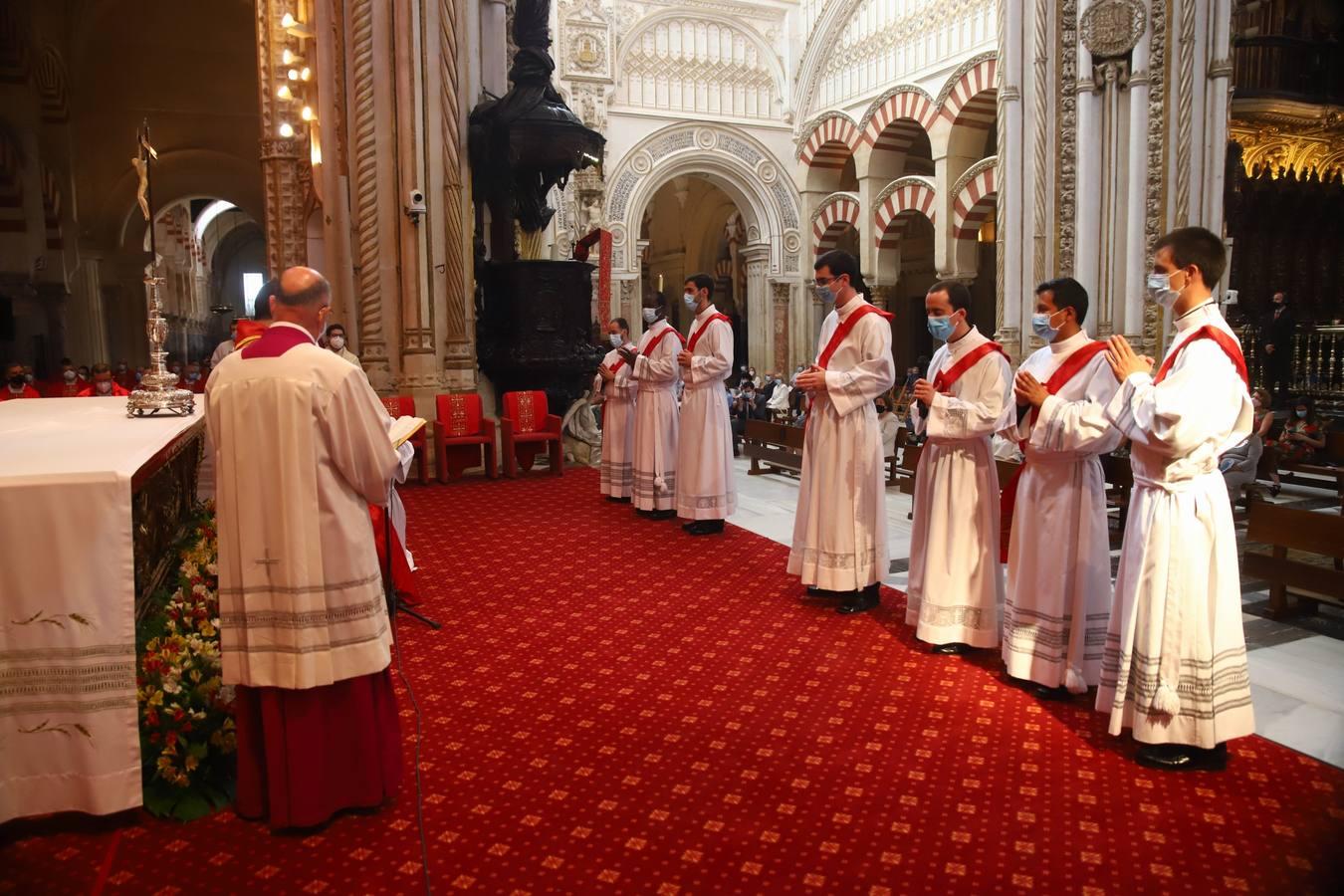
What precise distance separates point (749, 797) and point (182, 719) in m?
1.74

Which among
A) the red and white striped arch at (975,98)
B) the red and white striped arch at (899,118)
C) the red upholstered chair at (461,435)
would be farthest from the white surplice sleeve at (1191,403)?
the red and white striped arch at (899,118)

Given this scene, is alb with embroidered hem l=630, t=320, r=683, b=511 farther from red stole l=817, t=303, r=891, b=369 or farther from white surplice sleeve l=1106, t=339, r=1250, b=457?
white surplice sleeve l=1106, t=339, r=1250, b=457

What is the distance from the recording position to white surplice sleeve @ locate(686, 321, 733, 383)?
21.0 ft

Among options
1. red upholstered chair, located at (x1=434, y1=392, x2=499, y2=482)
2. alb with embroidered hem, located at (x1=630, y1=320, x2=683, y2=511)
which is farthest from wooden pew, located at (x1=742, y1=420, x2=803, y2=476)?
red upholstered chair, located at (x1=434, y1=392, x2=499, y2=482)

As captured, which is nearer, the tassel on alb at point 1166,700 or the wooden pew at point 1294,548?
the tassel on alb at point 1166,700

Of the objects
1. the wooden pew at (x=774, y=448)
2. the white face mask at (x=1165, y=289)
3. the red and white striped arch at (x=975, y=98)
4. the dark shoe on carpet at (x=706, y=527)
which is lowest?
the dark shoe on carpet at (x=706, y=527)

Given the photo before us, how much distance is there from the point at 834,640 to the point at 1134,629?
1.54 m

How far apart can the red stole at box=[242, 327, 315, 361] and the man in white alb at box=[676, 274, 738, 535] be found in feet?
13.0

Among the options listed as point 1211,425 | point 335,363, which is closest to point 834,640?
point 1211,425

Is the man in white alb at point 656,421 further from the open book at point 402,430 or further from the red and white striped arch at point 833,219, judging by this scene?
the red and white striped arch at point 833,219

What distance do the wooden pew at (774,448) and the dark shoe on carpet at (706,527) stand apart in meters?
2.36

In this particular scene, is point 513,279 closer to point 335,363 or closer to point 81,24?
point 335,363

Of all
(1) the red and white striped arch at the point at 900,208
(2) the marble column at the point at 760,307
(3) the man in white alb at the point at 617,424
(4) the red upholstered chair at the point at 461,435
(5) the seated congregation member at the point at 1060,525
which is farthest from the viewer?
(2) the marble column at the point at 760,307

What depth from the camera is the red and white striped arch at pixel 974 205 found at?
45.0 ft
